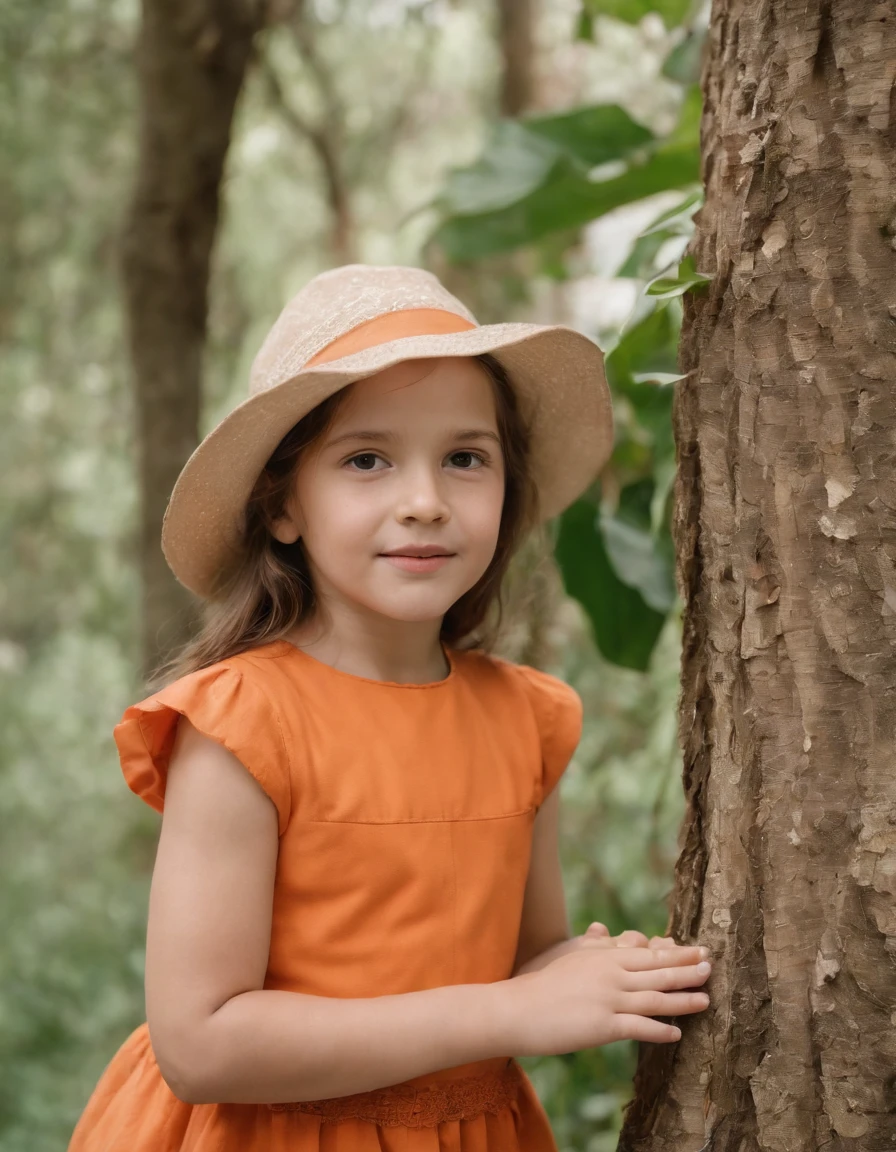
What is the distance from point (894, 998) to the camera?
95 centimetres

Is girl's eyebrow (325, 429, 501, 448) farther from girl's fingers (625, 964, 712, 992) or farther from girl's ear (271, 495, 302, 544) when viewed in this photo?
girl's fingers (625, 964, 712, 992)

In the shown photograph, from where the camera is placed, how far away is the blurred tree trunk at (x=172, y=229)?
9.04ft

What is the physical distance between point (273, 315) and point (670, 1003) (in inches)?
171

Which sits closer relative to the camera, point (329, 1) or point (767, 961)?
point (767, 961)

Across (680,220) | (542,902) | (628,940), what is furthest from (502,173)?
(628,940)

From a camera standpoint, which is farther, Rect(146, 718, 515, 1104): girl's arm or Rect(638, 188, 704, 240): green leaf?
Rect(638, 188, 704, 240): green leaf

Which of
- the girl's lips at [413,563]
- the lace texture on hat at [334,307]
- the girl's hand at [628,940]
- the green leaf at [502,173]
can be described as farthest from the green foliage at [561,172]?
the girl's hand at [628,940]

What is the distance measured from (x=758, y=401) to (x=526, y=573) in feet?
2.60

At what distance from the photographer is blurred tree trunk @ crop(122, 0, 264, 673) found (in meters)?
2.75

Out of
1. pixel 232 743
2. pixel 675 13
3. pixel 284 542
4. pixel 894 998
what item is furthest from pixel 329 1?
pixel 894 998

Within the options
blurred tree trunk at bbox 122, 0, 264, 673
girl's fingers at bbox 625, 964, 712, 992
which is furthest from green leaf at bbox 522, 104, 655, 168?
girl's fingers at bbox 625, 964, 712, 992

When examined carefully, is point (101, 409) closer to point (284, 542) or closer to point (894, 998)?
point (284, 542)

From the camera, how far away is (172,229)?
2867mm

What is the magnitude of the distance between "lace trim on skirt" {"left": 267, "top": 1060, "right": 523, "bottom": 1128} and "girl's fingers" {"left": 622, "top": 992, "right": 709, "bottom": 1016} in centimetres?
24
